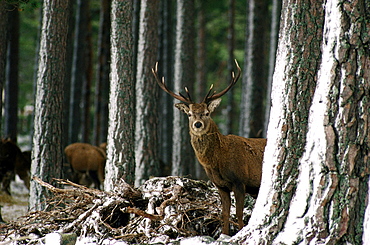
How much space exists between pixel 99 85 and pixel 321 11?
47.1 feet

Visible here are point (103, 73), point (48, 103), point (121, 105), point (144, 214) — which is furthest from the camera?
point (103, 73)

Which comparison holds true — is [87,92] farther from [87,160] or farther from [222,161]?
[222,161]

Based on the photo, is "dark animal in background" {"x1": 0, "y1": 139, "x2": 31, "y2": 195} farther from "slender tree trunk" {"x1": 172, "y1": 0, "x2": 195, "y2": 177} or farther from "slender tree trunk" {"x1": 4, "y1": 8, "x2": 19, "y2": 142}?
"slender tree trunk" {"x1": 172, "y1": 0, "x2": 195, "y2": 177}

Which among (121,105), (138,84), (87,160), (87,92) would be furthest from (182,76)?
(87,92)

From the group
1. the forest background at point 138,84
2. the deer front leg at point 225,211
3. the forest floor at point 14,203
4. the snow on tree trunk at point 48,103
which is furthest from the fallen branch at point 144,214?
the forest floor at point 14,203

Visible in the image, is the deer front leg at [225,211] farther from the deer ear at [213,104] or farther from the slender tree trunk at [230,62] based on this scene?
the slender tree trunk at [230,62]

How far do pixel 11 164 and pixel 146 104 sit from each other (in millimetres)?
4294

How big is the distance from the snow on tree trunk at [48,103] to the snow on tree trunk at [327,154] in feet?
14.7

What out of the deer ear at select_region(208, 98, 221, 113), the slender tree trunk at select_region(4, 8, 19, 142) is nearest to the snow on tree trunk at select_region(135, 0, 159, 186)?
the deer ear at select_region(208, 98, 221, 113)

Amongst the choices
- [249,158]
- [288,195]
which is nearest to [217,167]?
[249,158]

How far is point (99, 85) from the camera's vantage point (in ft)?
61.9

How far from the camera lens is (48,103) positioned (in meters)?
8.38

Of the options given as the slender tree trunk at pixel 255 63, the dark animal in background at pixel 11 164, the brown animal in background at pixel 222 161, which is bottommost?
the dark animal in background at pixel 11 164

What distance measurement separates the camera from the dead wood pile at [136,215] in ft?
20.8
